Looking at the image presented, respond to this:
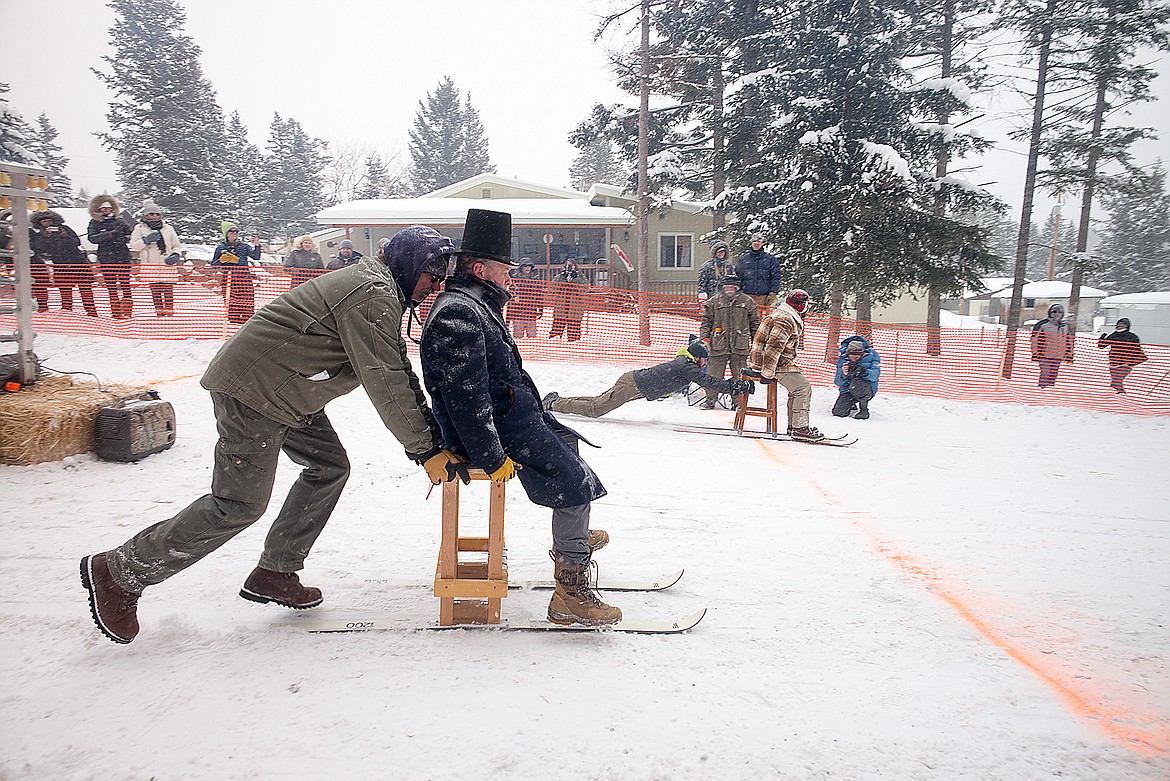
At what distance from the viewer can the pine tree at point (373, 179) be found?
60906 millimetres

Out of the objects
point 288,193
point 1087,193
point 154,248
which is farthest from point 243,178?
point 1087,193

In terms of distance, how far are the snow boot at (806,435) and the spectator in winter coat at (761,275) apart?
3029 mm

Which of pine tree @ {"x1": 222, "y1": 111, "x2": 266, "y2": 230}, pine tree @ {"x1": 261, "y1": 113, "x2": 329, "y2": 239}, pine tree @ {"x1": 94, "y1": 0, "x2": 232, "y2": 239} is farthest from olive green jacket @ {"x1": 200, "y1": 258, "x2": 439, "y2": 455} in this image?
pine tree @ {"x1": 261, "y1": 113, "x2": 329, "y2": 239}

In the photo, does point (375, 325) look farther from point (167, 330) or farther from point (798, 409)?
point (167, 330)

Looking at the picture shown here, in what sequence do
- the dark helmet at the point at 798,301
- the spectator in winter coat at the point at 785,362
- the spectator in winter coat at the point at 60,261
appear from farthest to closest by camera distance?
the spectator in winter coat at the point at 60,261 < the dark helmet at the point at 798,301 < the spectator in winter coat at the point at 785,362

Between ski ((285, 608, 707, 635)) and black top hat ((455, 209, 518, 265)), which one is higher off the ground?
black top hat ((455, 209, 518, 265))

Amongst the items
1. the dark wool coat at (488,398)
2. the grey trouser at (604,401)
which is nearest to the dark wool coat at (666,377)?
the grey trouser at (604,401)

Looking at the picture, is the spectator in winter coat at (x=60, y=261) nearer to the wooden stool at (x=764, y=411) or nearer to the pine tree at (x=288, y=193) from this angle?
the wooden stool at (x=764, y=411)

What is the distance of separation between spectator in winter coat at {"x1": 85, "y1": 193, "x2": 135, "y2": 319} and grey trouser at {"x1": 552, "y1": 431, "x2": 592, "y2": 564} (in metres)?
11.9

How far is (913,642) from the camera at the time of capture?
308 cm

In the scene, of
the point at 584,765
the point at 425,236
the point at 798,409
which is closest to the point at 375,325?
the point at 425,236

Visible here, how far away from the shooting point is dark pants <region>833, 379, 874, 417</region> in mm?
10320

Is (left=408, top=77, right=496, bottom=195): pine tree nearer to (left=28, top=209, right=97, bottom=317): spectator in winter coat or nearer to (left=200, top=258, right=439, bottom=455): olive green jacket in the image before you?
(left=28, top=209, right=97, bottom=317): spectator in winter coat

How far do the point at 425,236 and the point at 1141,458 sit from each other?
903 centimetres
